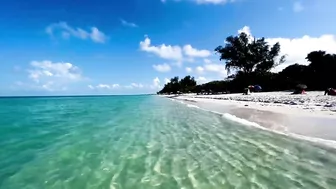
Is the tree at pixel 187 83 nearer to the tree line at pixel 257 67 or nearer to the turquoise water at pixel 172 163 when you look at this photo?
the tree line at pixel 257 67

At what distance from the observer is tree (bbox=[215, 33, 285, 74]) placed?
72875 millimetres

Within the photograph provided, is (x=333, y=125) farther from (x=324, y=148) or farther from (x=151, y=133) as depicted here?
(x=151, y=133)

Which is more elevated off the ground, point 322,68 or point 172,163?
point 322,68

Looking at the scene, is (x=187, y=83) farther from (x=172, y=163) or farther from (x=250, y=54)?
(x=172, y=163)

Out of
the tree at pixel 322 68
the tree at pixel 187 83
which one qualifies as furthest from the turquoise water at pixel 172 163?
the tree at pixel 187 83

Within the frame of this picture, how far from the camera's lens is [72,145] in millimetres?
11172

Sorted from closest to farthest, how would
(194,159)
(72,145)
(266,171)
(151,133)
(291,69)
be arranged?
(266,171) → (194,159) → (72,145) → (151,133) → (291,69)

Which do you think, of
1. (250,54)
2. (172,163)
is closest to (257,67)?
(250,54)

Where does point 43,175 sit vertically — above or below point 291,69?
below

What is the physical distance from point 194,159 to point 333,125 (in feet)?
24.0

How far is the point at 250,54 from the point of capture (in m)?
72.6

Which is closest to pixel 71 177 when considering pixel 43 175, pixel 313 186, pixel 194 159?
pixel 43 175

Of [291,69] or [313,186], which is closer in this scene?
[313,186]

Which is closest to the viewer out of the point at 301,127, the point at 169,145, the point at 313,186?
the point at 313,186
